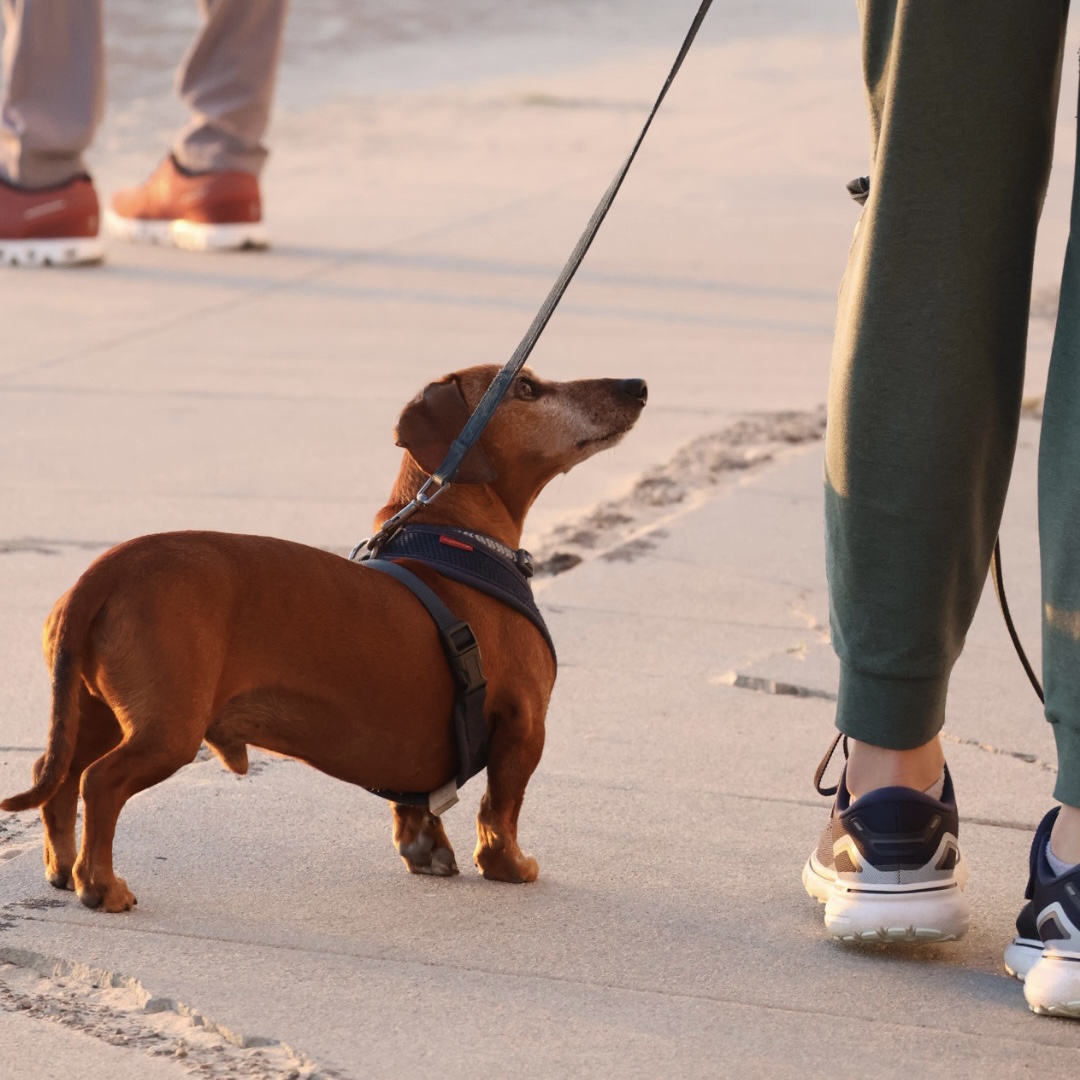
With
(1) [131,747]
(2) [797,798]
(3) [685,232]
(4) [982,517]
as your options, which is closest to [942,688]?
(4) [982,517]

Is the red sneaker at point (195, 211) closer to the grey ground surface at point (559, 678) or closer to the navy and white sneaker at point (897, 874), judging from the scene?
the grey ground surface at point (559, 678)

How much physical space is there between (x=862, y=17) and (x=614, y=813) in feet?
3.86

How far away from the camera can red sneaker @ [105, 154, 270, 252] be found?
298 inches

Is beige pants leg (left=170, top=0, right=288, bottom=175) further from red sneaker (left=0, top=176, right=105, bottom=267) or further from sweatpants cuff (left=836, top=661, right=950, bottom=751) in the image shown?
sweatpants cuff (left=836, top=661, right=950, bottom=751)

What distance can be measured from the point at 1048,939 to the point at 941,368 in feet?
2.25

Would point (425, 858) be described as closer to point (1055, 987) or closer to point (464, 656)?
point (464, 656)

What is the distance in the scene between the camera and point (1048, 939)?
2215mm

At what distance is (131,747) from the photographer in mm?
2242

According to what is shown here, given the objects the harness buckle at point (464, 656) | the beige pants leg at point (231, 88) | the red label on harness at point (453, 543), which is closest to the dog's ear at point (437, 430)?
the red label on harness at point (453, 543)

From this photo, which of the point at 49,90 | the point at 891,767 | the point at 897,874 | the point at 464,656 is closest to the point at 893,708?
the point at 891,767

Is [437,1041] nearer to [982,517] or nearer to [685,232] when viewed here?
[982,517]

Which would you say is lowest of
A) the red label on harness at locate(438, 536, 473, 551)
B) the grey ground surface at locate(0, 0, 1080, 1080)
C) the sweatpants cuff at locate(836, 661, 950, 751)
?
the grey ground surface at locate(0, 0, 1080, 1080)

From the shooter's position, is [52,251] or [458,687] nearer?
[458,687]

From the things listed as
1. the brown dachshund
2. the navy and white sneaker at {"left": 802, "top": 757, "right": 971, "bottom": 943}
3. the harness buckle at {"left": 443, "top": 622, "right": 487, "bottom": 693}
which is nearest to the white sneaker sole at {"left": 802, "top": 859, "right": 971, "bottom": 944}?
the navy and white sneaker at {"left": 802, "top": 757, "right": 971, "bottom": 943}
